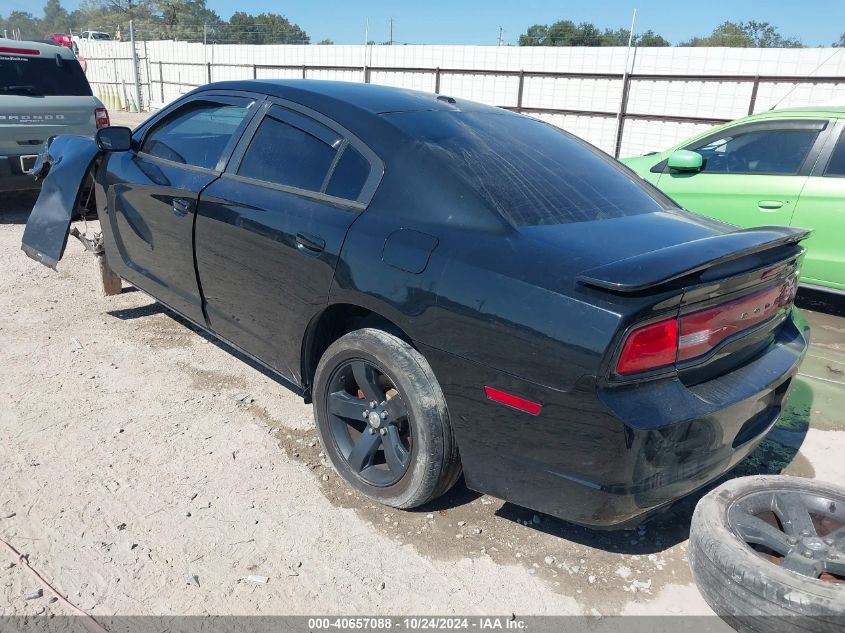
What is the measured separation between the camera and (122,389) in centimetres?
369

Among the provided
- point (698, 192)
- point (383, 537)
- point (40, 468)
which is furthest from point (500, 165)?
point (698, 192)

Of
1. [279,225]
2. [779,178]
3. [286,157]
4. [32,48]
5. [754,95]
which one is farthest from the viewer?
[754,95]

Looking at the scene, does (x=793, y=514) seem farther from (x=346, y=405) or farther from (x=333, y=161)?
(x=333, y=161)

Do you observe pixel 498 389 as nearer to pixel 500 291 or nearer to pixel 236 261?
pixel 500 291

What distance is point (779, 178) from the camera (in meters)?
5.18

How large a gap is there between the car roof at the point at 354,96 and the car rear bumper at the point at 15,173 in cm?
463

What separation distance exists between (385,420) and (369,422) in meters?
0.09

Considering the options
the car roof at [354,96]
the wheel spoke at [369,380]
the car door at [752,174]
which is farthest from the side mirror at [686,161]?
the wheel spoke at [369,380]

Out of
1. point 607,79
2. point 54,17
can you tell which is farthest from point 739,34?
point 54,17

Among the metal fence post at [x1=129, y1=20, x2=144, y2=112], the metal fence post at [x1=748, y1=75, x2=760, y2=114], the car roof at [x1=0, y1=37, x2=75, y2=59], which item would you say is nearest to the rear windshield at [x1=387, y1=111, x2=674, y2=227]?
the car roof at [x1=0, y1=37, x2=75, y2=59]

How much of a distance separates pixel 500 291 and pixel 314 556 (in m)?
1.26

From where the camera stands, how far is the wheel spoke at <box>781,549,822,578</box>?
7.14 feet

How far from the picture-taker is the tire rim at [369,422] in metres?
2.65

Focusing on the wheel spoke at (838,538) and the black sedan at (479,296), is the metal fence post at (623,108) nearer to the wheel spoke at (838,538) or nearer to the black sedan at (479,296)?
the black sedan at (479,296)
